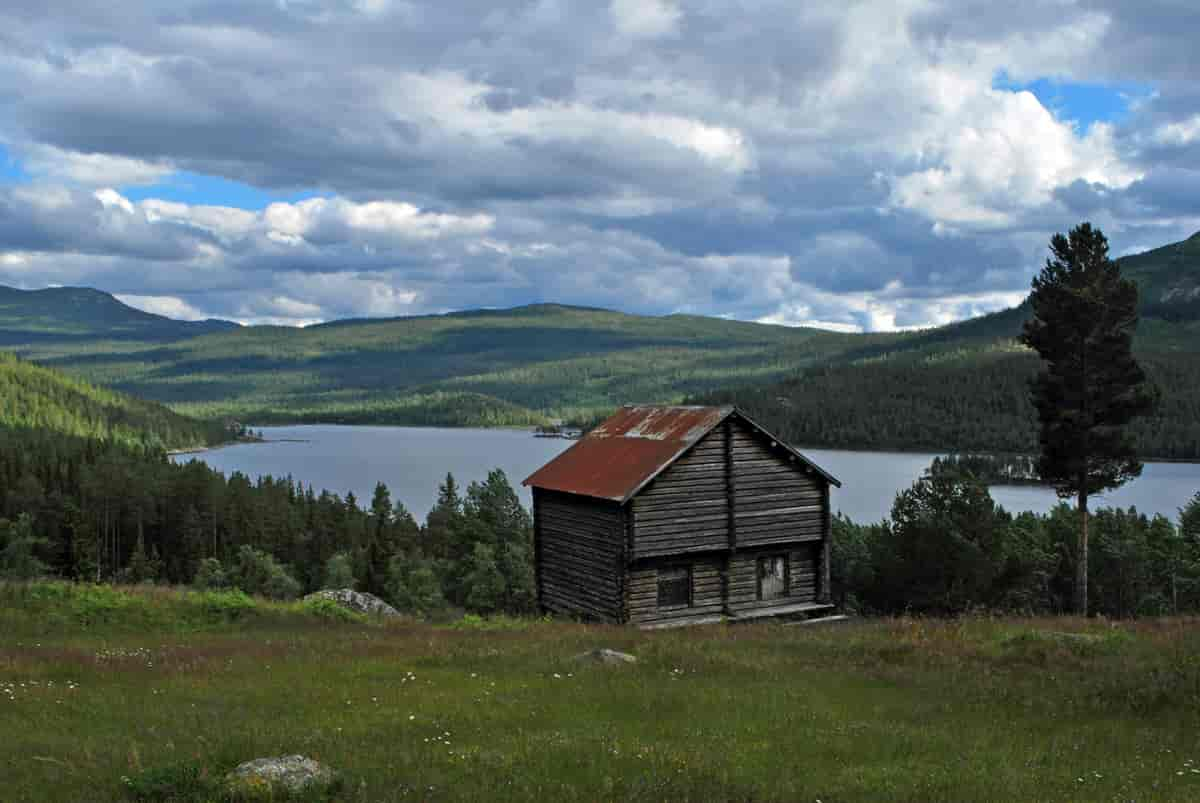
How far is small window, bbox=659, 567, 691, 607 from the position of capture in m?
36.8

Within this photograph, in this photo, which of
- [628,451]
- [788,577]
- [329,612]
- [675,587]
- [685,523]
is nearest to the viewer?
[329,612]

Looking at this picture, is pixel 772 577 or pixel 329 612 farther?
pixel 772 577

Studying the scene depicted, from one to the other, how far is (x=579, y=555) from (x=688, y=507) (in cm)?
512

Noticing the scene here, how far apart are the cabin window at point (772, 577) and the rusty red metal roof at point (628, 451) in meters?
6.27

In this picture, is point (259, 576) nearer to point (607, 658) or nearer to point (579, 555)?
point (579, 555)

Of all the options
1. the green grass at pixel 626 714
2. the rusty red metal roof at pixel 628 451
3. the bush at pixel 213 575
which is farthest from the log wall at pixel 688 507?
the bush at pixel 213 575

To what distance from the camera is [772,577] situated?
38.9 m

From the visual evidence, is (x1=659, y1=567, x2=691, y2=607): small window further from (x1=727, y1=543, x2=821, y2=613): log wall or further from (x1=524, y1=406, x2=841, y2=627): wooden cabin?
(x1=727, y1=543, x2=821, y2=613): log wall

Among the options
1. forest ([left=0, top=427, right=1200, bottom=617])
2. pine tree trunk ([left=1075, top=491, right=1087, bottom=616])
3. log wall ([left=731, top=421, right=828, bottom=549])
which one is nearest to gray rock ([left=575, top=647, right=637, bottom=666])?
log wall ([left=731, top=421, right=828, bottom=549])

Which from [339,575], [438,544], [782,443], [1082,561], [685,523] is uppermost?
[782,443]

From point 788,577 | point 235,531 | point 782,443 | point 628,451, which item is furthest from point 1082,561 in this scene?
point 235,531

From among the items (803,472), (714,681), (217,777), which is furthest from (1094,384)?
(217,777)

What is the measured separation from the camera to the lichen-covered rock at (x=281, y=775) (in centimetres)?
998

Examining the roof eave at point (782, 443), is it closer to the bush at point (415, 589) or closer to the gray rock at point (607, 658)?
the gray rock at point (607, 658)
